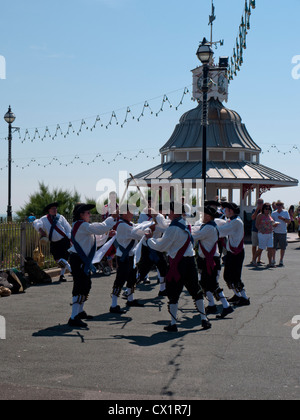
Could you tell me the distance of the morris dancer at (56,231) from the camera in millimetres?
13336

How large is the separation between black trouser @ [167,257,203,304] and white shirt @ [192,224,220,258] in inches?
31.9

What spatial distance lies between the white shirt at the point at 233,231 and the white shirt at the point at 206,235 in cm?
53

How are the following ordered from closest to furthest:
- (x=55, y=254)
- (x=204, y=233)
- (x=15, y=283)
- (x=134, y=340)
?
(x=134, y=340) → (x=204, y=233) → (x=15, y=283) → (x=55, y=254)

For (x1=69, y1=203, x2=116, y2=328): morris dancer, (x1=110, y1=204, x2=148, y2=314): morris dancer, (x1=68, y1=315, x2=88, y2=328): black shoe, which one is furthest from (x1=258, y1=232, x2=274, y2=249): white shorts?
(x1=68, y1=315, x2=88, y2=328): black shoe

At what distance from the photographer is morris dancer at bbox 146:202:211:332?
331 inches

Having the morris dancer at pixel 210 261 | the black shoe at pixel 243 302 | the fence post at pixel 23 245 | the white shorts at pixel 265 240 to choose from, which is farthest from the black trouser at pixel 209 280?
the white shorts at pixel 265 240

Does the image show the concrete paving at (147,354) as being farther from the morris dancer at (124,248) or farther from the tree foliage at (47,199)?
the tree foliage at (47,199)

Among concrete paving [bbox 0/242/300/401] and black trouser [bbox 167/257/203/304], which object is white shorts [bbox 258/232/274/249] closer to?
concrete paving [bbox 0/242/300/401]

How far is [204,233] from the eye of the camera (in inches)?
366

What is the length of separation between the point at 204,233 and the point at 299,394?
13.6 ft

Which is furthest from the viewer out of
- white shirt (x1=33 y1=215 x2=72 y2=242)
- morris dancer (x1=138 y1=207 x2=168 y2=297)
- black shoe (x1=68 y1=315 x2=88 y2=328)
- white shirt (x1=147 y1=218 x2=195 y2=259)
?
white shirt (x1=33 y1=215 x2=72 y2=242)

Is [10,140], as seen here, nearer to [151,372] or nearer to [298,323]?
[298,323]

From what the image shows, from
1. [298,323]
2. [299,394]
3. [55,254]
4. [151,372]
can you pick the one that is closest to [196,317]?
[298,323]

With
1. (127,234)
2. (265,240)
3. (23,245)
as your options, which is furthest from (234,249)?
(265,240)
